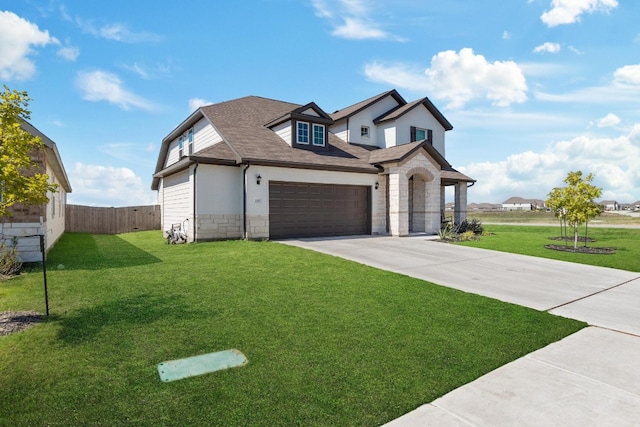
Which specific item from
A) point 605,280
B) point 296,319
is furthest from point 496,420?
point 605,280

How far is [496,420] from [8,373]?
469 cm

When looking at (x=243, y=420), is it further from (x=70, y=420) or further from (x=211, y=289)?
(x=211, y=289)

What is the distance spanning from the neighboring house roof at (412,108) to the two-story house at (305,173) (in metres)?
0.07

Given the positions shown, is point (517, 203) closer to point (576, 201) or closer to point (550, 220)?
point (550, 220)

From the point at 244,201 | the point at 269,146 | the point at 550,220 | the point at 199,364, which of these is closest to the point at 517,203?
the point at 550,220

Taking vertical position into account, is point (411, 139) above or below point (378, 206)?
above

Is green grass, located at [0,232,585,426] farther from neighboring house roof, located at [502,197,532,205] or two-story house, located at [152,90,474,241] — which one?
neighboring house roof, located at [502,197,532,205]

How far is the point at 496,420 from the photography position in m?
2.92

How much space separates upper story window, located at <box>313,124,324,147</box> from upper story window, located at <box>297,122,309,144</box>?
0.43 meters

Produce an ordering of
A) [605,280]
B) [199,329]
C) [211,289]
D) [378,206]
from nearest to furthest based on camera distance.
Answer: [199,329]
[211,289]
[605,280]
[378,206]

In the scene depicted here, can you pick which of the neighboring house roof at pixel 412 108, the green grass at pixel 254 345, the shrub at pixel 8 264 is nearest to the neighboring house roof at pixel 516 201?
the neighboring house roof at pixel 412 108

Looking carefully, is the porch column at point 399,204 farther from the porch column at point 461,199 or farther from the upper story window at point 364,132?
the porch column at point 461,199

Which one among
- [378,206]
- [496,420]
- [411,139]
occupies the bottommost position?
[496,420]

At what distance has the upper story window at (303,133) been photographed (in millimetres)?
17406
